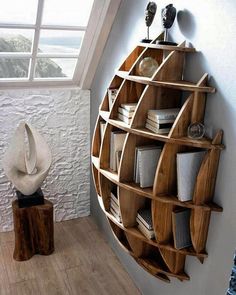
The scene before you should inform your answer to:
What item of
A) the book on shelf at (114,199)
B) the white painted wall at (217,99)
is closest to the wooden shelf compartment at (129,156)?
the book on shelf at (114,199)

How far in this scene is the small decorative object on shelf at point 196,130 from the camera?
1.30 m

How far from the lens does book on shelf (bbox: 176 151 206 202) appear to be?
52.1 inches

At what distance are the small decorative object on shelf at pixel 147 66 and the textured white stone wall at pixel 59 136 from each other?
113 centimetres

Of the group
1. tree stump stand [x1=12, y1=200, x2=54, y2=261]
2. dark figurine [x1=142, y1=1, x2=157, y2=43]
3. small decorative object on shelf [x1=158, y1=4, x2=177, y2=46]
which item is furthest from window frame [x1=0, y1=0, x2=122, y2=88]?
tree stump stand [x1=12, y1=200, x2=54, y2=261]

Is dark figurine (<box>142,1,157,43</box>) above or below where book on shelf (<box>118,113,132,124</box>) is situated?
above

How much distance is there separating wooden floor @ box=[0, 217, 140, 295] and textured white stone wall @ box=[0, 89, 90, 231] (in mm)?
290

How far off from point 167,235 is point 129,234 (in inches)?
10.4

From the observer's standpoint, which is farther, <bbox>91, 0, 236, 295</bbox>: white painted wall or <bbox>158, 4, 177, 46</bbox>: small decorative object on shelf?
<bbox>158, 4, 177, 46</bbox>: small decorative object on shelf

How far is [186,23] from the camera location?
137cm

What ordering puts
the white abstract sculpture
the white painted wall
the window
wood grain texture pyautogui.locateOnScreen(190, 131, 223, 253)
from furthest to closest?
the white abstract sculpture → the window → wood grain texture pyautogui.locateOnScreen(190, 131, 223, 253) → the white painted wall

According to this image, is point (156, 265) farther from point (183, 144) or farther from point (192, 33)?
point (192, 33)

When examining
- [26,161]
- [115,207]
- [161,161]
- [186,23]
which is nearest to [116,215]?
[115,207]

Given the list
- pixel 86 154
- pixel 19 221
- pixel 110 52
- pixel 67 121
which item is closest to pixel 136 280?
pixel 19 221

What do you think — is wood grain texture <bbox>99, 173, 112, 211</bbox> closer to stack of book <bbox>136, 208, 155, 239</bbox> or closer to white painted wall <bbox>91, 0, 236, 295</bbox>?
stack of book <bbox>136, 208, 155, 239</bbox>
